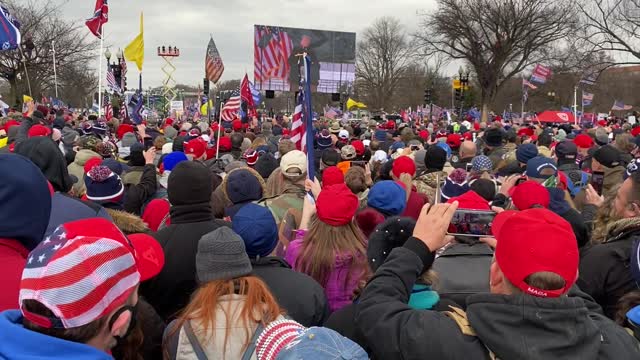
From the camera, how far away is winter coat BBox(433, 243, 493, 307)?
9.96 ft

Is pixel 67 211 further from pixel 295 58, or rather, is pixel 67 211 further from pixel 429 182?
pixel 295 58

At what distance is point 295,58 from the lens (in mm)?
46688

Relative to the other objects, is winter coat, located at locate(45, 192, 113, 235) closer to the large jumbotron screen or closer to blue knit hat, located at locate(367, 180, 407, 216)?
blue knit hat, located at locate(367, 180, 407, 216)

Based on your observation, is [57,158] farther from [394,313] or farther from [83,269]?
[394,313]

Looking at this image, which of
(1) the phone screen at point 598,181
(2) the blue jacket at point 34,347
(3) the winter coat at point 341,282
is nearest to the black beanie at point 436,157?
(1) the phone screen at point 598,181

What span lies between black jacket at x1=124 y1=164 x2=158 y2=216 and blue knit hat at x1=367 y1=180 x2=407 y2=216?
2712mm

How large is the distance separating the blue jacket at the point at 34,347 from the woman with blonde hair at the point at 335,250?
2130 mm

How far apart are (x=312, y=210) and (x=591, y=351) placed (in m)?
2.97

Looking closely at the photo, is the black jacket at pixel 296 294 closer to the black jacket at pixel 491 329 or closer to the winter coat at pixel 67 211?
the black jacket at pixel 491 329

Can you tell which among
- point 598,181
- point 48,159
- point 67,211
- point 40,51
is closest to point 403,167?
point 598,181

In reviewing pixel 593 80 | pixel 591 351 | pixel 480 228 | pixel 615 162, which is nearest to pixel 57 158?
pixel 480 228

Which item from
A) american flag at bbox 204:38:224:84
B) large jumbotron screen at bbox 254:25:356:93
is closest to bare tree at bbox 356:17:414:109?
large jumbotron screen at bbox 254:25:356:93

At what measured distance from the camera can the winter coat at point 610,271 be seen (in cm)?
333

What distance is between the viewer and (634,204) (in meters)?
3.97
